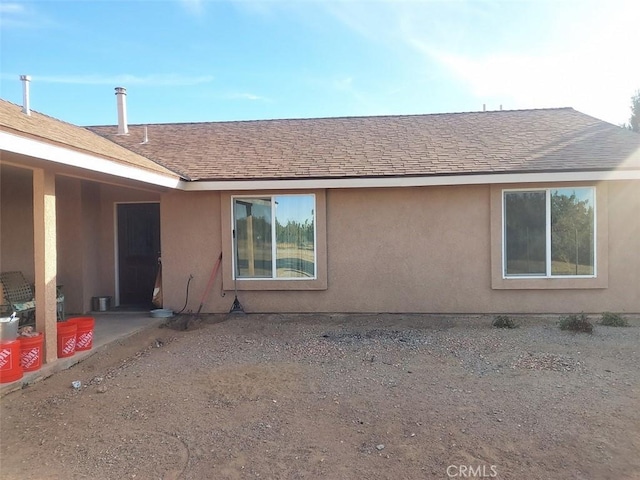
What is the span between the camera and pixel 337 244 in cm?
905

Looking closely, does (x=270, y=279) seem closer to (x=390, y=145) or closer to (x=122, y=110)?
(x=390, y=145)

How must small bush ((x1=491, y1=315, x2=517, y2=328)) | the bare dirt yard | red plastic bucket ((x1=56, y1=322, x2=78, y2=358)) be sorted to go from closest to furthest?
1. the bare dirt yard
2. red plastic bucket ((x1=56, y1=322, x2=78, y2=358))
3. small bush ((x1=491, y1=315, x2=517, y2=328))

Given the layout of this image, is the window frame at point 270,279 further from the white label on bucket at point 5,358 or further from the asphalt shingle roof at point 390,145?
the white label on bucket at point 5,358

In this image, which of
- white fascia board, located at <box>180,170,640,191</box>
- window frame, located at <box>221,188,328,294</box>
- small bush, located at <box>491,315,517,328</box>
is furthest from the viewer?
window frame, located at <box>221,188,328,294</box>

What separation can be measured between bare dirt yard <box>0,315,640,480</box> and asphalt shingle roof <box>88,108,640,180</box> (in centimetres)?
329

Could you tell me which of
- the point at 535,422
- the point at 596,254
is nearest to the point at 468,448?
the point at 535,422

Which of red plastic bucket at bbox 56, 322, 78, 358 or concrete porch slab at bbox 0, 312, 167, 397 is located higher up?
red plastic bucket at bbox 56, 322, 78, 358

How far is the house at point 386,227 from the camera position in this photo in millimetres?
8570

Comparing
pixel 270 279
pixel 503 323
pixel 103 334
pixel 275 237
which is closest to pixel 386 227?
pixel 275 237

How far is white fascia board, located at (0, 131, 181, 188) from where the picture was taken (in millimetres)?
4473

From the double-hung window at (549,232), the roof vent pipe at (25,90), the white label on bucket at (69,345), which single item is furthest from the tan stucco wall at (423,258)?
the white label on bucket at (69,345)

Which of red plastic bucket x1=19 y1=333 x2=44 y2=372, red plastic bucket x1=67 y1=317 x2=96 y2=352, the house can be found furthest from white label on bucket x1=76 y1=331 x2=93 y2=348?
the house

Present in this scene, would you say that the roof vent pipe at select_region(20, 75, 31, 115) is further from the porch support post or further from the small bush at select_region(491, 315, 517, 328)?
the small bush at select_region(491, 315, 517, 328)

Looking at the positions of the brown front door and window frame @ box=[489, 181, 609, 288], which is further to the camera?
the brown front door
